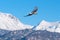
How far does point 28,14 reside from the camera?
18.3 m

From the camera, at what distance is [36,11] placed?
18.0m

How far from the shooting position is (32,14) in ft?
59.7

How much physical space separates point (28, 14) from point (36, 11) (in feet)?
2.13

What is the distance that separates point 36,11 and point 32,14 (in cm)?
40

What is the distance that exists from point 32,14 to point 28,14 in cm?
28
